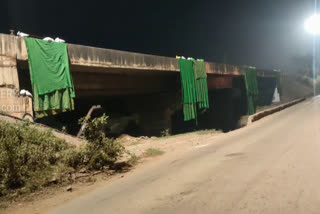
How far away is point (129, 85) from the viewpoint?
55.8 ft

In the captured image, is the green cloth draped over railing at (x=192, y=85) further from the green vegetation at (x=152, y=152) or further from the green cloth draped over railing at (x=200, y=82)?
the green vegetation at (x=152, y=152)

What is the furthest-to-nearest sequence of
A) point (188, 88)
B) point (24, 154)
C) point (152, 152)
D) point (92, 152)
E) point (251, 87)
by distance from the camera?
point (251, 87) → point (188, 88) → point (152, 152) → point (92, 152) → point (24, 154)

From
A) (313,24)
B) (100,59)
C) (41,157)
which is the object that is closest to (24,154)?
(41,157)

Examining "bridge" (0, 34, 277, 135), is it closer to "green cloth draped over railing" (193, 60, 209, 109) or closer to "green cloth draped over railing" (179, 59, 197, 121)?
"green cloth draped over railing" (179, 59, 197, 121)

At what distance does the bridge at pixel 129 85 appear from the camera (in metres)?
9.48

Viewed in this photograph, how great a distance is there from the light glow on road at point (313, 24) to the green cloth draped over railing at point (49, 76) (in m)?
74.0

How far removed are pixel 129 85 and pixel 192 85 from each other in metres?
4.71

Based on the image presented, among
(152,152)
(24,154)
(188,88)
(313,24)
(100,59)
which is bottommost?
(152,152)

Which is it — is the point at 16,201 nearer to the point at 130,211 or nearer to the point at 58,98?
the point at 130,211

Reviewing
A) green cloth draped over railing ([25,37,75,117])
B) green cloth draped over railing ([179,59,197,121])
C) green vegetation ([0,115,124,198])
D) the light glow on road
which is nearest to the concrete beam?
green cloth draped over railing ([25,37,75,117])

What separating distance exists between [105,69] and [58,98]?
11.0ft

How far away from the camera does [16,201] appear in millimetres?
5262

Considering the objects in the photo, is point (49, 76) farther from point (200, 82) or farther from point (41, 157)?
point (200, 82)

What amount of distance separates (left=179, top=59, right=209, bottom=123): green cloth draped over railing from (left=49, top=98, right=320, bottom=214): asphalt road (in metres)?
10.7
